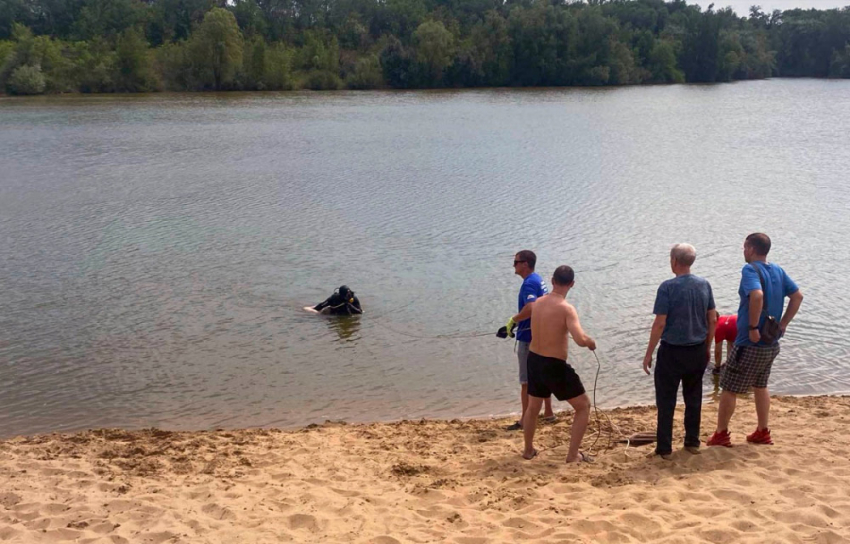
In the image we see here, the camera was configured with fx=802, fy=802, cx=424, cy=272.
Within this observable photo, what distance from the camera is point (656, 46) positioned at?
10375 cm

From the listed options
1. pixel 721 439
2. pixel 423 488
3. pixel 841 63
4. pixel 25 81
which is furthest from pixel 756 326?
pixel 841 63

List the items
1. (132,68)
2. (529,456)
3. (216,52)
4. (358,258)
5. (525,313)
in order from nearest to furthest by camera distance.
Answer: (529,456) < (525,313) < (358,258) < (132,68) < (216,52)

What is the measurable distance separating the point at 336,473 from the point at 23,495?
2.59 meters

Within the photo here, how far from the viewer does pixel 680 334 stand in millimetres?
6859

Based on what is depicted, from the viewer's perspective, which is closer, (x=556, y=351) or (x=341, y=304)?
(x=556, y=351)

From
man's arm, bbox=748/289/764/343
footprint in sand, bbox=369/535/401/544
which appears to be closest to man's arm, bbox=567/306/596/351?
man's arm, bbox=748/289/764/343

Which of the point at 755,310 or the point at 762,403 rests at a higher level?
the point at 755,310

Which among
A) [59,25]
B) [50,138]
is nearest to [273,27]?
[59,25]

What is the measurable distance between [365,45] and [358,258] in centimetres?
9090

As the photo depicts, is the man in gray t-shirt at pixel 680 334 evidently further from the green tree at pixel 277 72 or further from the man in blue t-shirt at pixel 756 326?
the green tree at pixel 277 72

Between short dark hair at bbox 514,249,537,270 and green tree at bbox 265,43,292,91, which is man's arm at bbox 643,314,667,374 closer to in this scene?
short dark hair at bbox 514,249,537,270

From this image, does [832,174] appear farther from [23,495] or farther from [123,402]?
[23,495]

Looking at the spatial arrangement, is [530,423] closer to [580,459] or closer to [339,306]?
[580,459]

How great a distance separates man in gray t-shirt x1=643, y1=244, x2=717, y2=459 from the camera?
22.3 ft
